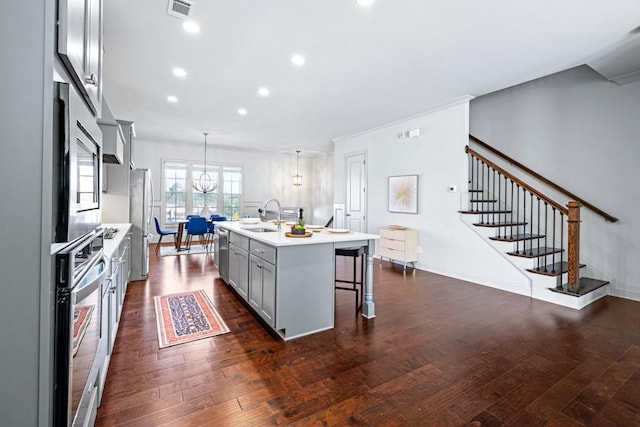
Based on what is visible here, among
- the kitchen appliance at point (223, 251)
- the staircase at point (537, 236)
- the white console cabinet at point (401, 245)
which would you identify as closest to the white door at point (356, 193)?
the white console cabinet at point (401, 245)

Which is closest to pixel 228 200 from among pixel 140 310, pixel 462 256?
pixel 140 310

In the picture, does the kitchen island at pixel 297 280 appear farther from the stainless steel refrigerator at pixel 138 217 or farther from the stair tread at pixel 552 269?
the stair tread at pixel 552 269

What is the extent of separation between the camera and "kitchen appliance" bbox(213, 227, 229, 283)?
13.4 ft

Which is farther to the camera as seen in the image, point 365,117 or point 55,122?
point 365,117

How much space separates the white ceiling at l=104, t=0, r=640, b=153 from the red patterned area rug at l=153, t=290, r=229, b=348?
2.76 m

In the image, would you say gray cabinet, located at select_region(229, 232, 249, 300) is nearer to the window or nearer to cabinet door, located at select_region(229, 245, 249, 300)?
cabinet door, located at select_region(229, 245, 249, 300)

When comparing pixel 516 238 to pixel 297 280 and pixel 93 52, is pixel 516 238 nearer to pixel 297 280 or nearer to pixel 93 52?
pixel 297 280

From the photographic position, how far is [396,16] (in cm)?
261

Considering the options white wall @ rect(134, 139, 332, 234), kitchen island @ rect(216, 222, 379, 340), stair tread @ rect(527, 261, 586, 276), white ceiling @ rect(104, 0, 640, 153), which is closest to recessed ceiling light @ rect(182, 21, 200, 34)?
white ceiling @ rect(104, 0, 640, 153)

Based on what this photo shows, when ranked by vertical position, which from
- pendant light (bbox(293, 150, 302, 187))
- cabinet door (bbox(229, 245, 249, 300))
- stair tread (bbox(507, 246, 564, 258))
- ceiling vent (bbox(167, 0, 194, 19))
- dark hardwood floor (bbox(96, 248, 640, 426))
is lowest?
dark hardwood floor (bbox(96, 248, 640, 426))

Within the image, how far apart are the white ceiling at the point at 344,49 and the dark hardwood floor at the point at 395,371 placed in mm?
2777

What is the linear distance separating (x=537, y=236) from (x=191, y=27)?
→ 5161 millimetres

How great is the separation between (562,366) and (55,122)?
3182 mm

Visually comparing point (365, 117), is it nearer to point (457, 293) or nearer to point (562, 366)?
point (457, 293)
